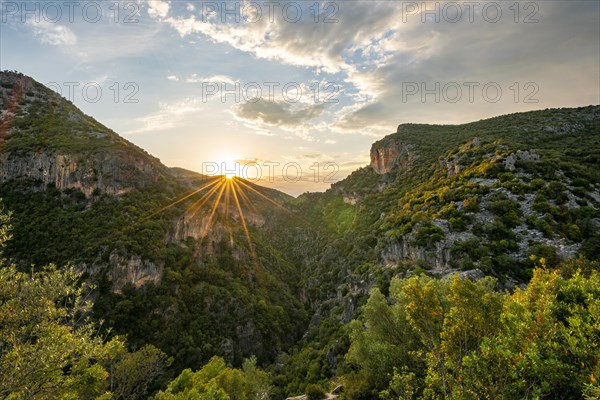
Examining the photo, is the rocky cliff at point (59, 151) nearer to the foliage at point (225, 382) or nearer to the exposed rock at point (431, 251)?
the foliage at point (225, 382)

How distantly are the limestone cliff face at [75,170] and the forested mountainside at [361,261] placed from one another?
39cm

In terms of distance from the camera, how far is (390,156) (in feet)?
354

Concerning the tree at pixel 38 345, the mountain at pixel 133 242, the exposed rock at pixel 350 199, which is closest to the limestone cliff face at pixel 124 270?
the mountain at pixel 133 242

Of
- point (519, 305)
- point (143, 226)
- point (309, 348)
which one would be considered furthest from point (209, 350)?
point (519, 305)

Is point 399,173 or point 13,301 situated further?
point 399,173

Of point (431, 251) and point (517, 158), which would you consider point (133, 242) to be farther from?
point (517, 158)

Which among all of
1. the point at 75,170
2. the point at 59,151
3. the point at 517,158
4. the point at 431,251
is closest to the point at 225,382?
the point at 431,251

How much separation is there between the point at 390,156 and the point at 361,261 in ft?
178

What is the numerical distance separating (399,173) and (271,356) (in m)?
69.5

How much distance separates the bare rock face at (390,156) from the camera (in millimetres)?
96281

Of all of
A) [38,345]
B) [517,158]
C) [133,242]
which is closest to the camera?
[38,345]

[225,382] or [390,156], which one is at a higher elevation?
[390,156]

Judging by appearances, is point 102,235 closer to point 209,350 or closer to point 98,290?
point 98,290

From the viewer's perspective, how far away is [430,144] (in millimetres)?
93375
